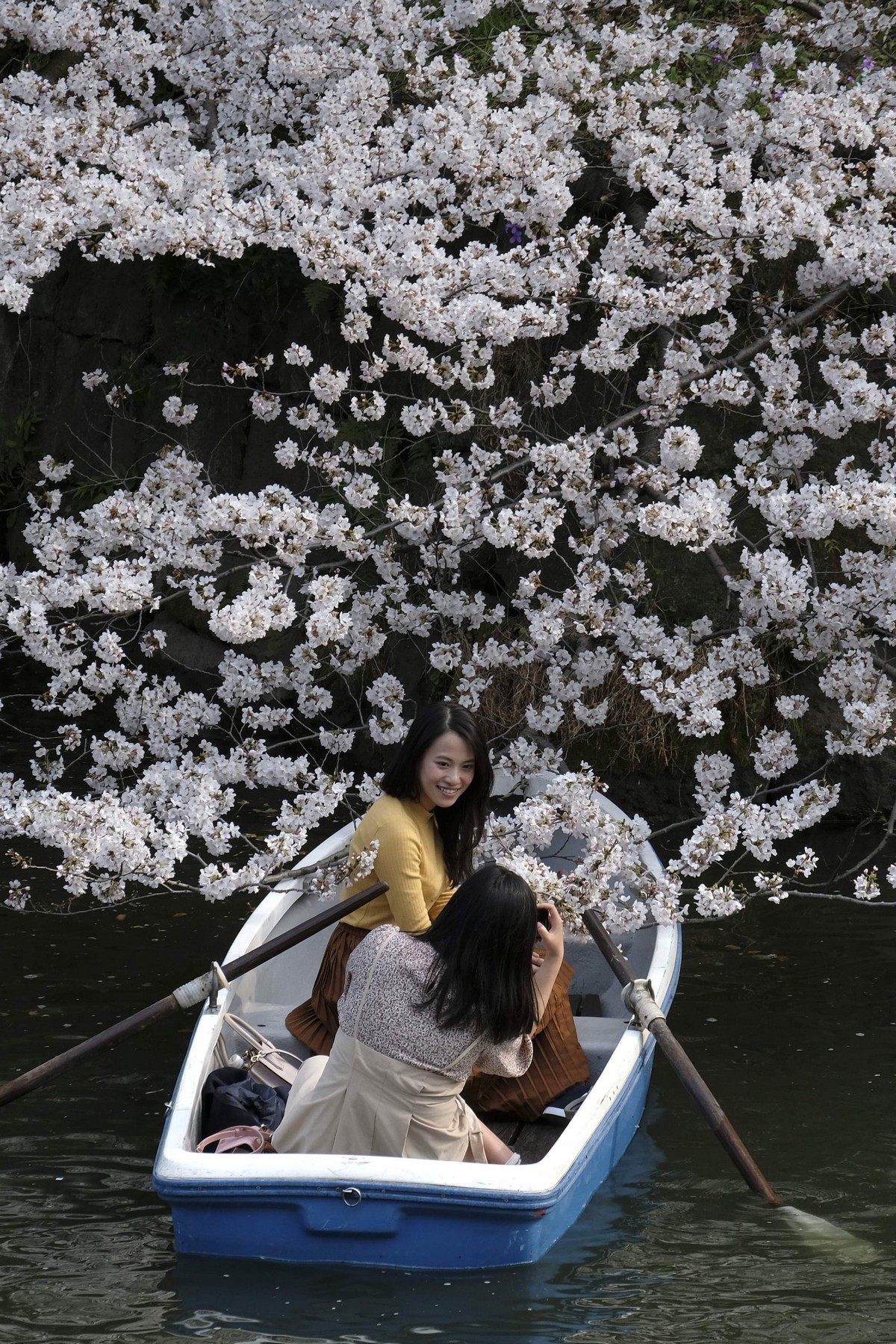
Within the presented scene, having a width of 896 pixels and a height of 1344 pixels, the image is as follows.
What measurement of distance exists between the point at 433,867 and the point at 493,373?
2.37 metres

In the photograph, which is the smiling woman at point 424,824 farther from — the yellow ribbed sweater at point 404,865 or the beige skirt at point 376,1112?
the beige skirt at point 376,1112

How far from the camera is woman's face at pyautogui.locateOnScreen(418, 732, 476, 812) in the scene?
4.38 metres

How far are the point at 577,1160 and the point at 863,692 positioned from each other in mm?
2200

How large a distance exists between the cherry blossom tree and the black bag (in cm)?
60

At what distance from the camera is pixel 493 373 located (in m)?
6.08

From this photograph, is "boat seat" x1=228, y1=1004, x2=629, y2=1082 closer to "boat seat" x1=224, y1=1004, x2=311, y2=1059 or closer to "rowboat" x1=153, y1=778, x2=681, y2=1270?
"boat seat" x1=224, y1=1004, x2=311, y2=1059

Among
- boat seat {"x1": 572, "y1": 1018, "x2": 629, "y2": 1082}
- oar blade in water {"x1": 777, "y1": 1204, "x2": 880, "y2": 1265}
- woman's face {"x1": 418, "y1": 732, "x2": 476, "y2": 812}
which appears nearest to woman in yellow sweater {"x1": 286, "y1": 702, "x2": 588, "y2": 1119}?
woman's face {"x1": 418, "y1": 732, "x2": 476, "y2": 812}

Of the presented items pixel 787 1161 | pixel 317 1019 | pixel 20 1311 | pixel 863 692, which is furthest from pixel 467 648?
pixel 20 1311

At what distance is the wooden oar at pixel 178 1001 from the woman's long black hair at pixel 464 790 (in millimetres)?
270

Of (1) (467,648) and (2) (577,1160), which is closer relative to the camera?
(2) (577,1160)

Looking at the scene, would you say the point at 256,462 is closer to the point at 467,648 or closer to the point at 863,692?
the point at 467,648

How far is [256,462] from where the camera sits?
360 inches

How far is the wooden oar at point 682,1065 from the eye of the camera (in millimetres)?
4035

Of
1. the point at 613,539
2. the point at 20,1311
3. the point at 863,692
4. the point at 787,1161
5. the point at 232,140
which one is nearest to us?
the point at 20,1311
